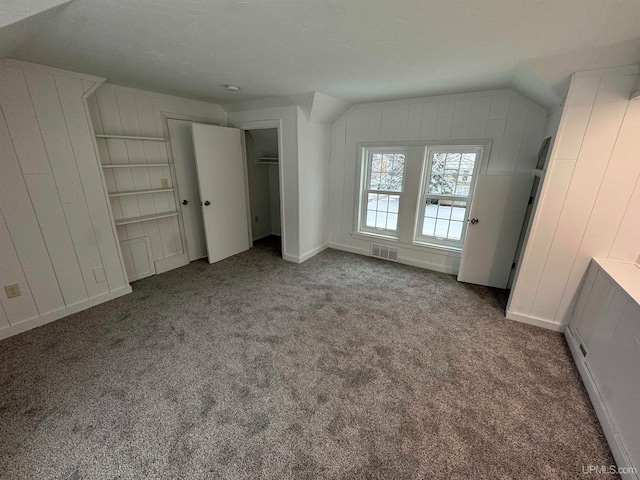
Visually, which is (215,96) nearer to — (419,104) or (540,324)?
(419,104)

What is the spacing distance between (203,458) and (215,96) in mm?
3417

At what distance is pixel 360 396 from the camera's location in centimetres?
164

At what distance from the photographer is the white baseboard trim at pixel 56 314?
84.7 inches

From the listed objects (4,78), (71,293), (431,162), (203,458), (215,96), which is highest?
(215,96)

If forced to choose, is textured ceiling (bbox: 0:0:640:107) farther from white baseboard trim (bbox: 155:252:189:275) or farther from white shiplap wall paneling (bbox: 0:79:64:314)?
white baseboard trim (bbox: 155:252:189:275)

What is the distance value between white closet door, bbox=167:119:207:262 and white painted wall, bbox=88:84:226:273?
92 millimetres

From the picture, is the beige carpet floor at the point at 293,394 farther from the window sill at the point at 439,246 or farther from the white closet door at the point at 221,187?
the white closet door at the point at 221,187

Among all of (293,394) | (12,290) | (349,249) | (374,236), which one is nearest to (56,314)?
(12,290)

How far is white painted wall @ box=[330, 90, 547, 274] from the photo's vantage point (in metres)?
2.68

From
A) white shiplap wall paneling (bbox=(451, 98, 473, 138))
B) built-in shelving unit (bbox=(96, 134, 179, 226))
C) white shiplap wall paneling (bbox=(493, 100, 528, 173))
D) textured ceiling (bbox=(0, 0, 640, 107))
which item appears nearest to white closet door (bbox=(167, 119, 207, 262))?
built-in shelving unit (bbox=(96, 134, 179, 226))

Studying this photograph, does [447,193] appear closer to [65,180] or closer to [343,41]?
[343,41]

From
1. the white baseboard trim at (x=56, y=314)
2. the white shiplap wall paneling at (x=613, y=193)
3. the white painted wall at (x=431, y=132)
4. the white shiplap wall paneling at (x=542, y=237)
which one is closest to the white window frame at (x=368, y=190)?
the white painted wall at (x=431, y=132)

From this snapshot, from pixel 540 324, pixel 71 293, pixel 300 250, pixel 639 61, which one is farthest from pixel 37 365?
pixel 639 61

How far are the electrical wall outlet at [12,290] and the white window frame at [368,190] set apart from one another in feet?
12.3
